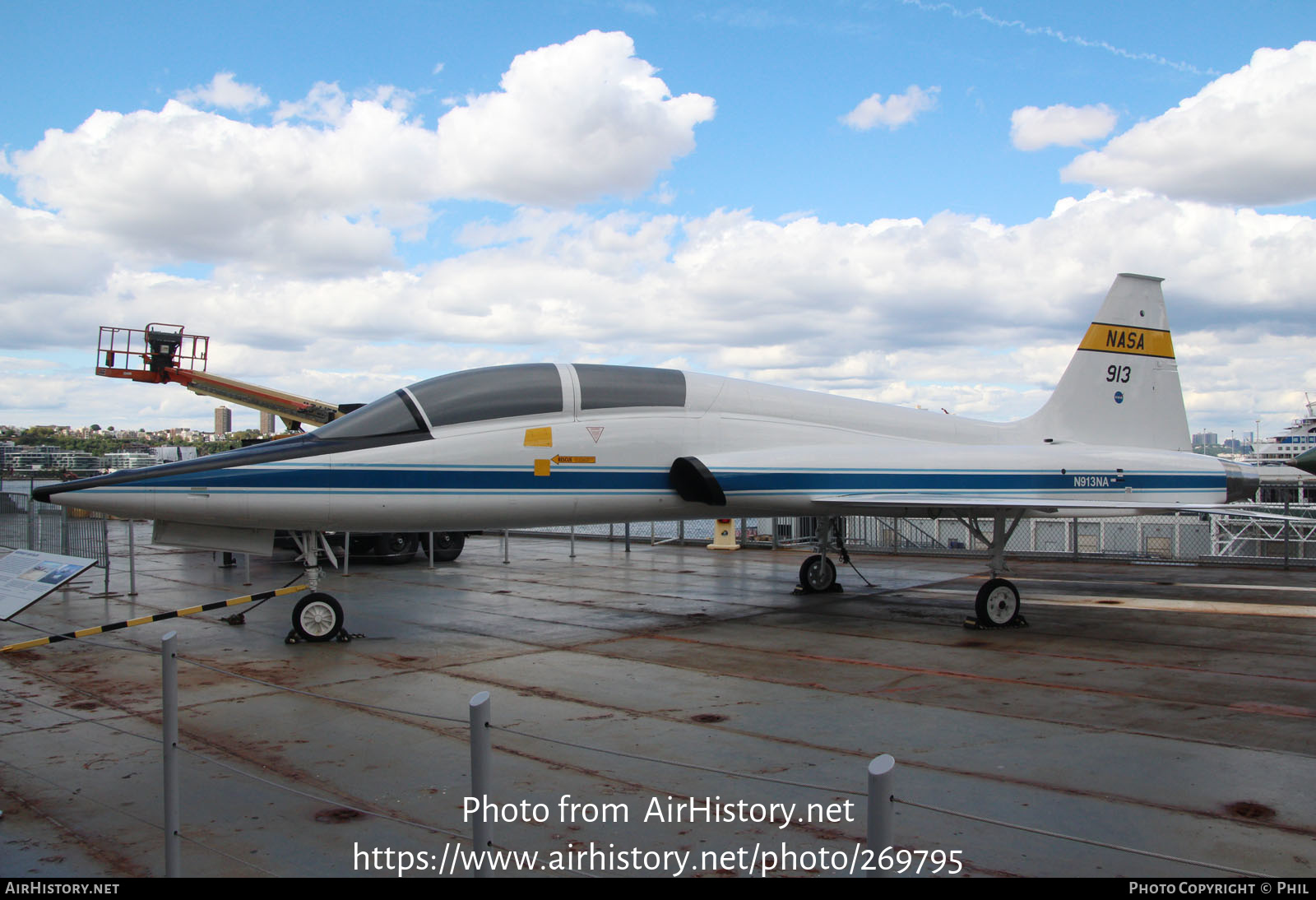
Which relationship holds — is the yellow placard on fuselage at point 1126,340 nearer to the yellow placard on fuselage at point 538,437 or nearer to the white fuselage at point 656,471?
the white fuselage at point 656,471

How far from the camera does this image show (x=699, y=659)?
29.8ft

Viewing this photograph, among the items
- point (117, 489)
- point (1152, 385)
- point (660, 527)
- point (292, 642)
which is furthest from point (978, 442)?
point (660, 527)

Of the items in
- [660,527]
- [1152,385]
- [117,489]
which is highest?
[1152,385]

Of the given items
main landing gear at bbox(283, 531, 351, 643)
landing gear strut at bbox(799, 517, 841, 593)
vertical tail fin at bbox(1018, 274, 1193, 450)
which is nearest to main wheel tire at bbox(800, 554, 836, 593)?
landing gear strut at bbox(799, 517, 841, 593)

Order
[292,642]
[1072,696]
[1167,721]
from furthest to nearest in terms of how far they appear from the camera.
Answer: [292,642] → [1072,696] → [1167,721]

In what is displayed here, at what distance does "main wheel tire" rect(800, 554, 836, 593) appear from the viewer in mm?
14133

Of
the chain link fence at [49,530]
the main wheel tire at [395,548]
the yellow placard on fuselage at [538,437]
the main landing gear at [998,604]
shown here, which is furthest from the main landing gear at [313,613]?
the main wheel tire at [395,548]

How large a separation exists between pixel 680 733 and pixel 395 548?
1394 cm

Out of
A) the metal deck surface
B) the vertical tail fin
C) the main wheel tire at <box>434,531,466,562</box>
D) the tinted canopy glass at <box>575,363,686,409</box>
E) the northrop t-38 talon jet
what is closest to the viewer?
the metal deck surface

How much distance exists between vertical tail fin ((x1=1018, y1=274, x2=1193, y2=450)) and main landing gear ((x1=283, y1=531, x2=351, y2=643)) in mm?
10145

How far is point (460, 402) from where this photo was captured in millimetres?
10016

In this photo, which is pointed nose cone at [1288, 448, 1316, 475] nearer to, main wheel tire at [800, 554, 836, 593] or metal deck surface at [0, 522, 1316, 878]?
metal deck surface at [0, 522, 1316, 878]
